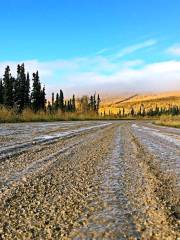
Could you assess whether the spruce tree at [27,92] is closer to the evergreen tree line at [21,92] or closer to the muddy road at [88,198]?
the evergreen tree line at [21,92]

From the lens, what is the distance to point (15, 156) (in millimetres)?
7121

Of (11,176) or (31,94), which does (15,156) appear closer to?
(11,176)

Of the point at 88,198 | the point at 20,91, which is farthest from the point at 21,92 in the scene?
the point at 88,198

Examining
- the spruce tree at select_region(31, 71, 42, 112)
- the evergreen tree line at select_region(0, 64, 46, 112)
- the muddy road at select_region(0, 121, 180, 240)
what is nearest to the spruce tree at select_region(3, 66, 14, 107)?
the evergreen tree line at select_region(0, 64, 46, 112)

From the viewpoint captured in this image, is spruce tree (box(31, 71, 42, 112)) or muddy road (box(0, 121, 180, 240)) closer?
muddy road (box(0, 121, 180, 240))

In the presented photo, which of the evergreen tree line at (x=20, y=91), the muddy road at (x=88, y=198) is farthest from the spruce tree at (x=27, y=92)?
the muddy road at (x=88, y=198)

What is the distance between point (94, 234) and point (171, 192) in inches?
70.1

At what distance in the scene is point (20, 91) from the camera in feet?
207

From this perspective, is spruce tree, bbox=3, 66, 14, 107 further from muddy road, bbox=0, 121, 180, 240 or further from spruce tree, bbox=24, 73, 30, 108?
muddy road, bbox=0, 121, 180, 240

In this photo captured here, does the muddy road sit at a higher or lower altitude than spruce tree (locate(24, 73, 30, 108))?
lower

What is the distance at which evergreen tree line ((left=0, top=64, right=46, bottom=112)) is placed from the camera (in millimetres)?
60531

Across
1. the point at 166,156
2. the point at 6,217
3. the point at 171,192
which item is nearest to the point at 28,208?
the point at 6,217

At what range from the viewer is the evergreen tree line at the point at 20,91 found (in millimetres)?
60531

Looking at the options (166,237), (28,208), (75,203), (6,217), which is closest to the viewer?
(166,237)
